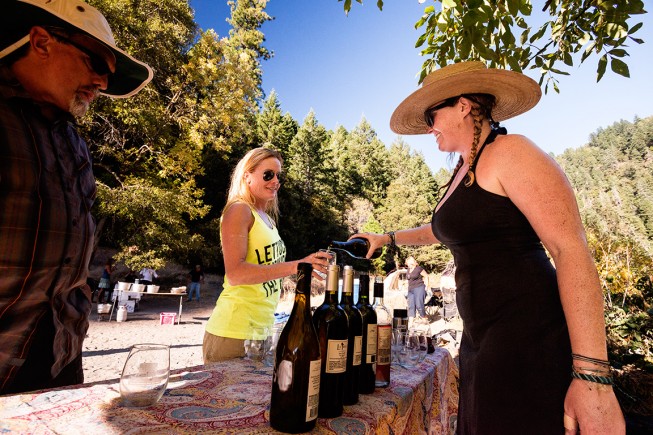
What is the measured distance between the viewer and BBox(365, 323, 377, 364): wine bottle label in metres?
1.31

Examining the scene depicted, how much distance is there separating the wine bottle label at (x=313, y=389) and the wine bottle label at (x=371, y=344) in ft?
1.30

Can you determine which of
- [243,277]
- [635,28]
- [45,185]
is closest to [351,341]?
[243,277]

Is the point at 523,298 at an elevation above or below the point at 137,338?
above

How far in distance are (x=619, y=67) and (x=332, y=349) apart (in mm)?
2982

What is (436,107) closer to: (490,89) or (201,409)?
(490,89)

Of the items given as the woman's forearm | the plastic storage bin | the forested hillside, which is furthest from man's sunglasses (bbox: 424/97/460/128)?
the plastic storage bin

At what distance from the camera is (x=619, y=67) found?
2455mm

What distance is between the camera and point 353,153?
45.7 m

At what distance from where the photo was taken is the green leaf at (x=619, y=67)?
7.91 feet

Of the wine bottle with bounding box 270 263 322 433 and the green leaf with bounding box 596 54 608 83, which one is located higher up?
the green leaf with bounding box 596 54 608 83

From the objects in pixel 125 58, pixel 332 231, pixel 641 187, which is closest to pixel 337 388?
pixel 125 58

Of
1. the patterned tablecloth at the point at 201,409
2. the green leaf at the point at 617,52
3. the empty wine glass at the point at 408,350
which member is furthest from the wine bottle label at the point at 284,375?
the green leaf at the point at 617,52

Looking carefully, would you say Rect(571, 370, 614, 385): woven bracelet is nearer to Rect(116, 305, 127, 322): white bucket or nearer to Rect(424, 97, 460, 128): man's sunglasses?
Rect(424, 97, 460, 128): man's sunglasses

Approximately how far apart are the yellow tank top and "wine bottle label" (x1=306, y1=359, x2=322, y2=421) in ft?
4.08
